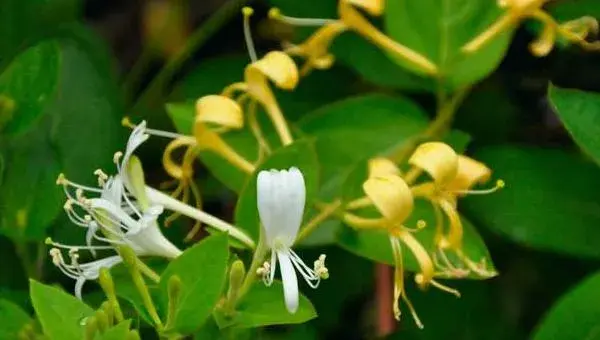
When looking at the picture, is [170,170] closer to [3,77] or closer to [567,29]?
[3,77]

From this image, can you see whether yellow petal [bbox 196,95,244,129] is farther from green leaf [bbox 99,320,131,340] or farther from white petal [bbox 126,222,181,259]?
green leaf [bbox 99,320,131,340]

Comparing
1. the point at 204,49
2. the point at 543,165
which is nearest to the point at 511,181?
the point at 543,165

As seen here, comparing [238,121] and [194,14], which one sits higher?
[238,121]

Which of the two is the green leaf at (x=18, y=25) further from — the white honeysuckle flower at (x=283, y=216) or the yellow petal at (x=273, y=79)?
the white honeysuckle flower at (x=283, y=216)

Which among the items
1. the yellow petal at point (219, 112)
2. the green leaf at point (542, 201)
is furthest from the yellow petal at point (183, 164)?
the green leaf at point (542, 201)

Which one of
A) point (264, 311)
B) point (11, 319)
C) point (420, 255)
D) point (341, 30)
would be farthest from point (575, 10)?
point (11, 319)

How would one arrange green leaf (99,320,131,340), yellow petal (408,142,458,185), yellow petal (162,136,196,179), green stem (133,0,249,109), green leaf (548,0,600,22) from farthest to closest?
1. green stem (133,0,249,109)
2. green leaf (548,0,600,22)
3. yellow petal (162,136,196,179)
4. yellow petal (408,142,458,185)
5. green leaf (99,320,131,340)

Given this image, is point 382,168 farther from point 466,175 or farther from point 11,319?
point 11,319

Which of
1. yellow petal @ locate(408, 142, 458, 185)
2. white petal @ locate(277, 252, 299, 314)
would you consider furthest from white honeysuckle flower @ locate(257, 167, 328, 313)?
yellow petal @ locate(408, 142, 458, 185)
